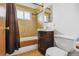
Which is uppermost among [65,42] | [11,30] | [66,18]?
[66,18]

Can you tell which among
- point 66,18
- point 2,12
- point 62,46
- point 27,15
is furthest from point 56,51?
point 2,12

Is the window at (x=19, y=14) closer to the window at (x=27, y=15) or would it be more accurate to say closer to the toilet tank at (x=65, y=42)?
the window at (x=27, y=15)

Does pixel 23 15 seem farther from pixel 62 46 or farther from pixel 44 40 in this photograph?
pixel 62 46

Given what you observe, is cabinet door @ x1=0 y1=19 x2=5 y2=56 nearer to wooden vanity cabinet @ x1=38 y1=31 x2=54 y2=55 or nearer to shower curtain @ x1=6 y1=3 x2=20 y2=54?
shower curtain @ x1=6 y1=3 x2=20 y2=54

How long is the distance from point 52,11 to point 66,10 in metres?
0.18

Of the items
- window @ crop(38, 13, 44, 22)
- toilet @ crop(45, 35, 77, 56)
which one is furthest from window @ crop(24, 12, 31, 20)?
toilet @ crop(45, 35, 77, 56)

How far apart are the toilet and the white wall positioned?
0.23 ft

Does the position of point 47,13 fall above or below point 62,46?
above

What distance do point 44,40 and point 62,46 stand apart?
0.81 feet

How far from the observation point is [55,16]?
6.09ft

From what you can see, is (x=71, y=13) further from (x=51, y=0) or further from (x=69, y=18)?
(x=51, y=0)

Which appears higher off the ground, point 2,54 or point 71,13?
point 71,13

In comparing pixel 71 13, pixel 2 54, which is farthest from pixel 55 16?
pixel 2 54

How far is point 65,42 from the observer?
1.85 m
